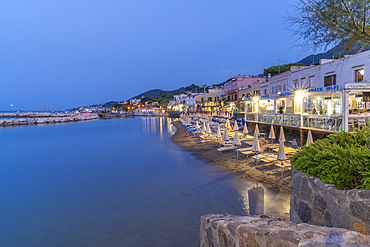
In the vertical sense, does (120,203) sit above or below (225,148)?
below

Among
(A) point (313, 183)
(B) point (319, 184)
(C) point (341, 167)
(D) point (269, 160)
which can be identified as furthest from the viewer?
(D) point (269, 160)

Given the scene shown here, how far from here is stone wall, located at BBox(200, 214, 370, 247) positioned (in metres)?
2.31

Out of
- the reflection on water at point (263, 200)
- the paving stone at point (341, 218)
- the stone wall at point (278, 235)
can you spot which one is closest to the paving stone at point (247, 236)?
the stone wall at point (278, 235)

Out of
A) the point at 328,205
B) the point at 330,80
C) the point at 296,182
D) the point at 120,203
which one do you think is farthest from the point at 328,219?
the point at 330,80

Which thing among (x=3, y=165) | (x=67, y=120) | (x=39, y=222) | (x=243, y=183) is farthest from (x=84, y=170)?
(x=67, y=120)

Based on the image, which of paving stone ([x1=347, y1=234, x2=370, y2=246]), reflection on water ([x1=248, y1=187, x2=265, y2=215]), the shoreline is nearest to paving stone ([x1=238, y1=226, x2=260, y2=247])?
paving stone ([x1=347, y1=234, x2=370, y2=246])

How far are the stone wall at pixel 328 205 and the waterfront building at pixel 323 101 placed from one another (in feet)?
20.4

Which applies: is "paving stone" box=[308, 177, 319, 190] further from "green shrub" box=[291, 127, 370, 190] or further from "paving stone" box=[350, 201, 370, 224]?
"paving stone" box=[350, 201, 370, 224]

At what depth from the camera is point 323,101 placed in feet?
49.8

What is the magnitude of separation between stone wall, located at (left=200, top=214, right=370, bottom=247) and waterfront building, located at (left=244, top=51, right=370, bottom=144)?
762 centimetres

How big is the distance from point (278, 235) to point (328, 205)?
4.97ft

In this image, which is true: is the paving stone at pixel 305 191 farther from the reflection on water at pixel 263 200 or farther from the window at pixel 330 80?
the window at pixel 330 80

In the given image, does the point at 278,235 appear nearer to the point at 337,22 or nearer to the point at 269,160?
the point at 337,22

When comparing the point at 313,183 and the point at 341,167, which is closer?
the point at 341,167
